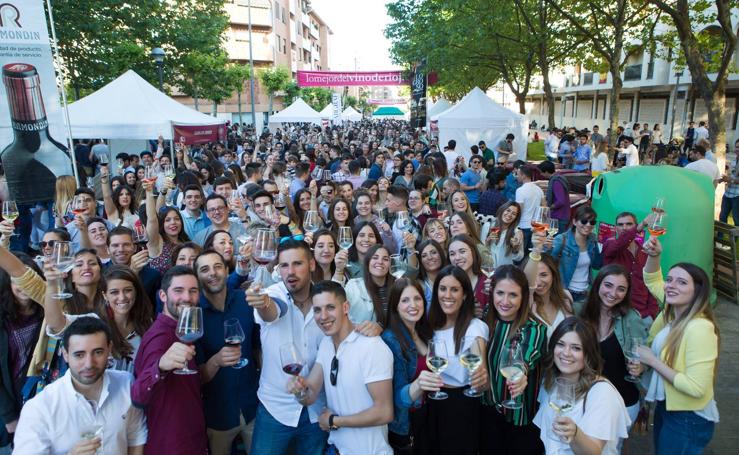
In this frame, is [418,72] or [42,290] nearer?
[42,290]

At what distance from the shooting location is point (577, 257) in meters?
5.21

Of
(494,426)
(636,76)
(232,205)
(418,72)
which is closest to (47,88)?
(232,205)

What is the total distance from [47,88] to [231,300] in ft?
21.3

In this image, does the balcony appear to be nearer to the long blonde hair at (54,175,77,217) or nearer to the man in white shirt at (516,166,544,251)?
the man in white shirt at (516,166,544,251)

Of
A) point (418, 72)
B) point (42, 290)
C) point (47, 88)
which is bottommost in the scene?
point (42, 290)

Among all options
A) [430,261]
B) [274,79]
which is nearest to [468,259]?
[430,261]

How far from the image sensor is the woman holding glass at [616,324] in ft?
11.3

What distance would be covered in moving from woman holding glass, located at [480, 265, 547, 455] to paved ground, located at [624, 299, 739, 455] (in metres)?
1.56

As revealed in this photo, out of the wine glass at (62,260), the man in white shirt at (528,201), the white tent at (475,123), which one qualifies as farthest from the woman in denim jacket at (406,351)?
the white tent at (475,123)

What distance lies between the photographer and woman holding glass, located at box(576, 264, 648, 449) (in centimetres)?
345

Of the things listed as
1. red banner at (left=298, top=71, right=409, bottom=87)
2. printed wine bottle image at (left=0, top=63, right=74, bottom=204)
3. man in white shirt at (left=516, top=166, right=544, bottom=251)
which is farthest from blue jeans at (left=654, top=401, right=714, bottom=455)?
red banner at (left=298, top=71, right=409, bottom=87)

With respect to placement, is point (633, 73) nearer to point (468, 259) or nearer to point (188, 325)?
point (468, 259)

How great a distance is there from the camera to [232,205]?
575 cm

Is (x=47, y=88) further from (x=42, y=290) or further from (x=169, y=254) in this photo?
(x=42, y=290)
